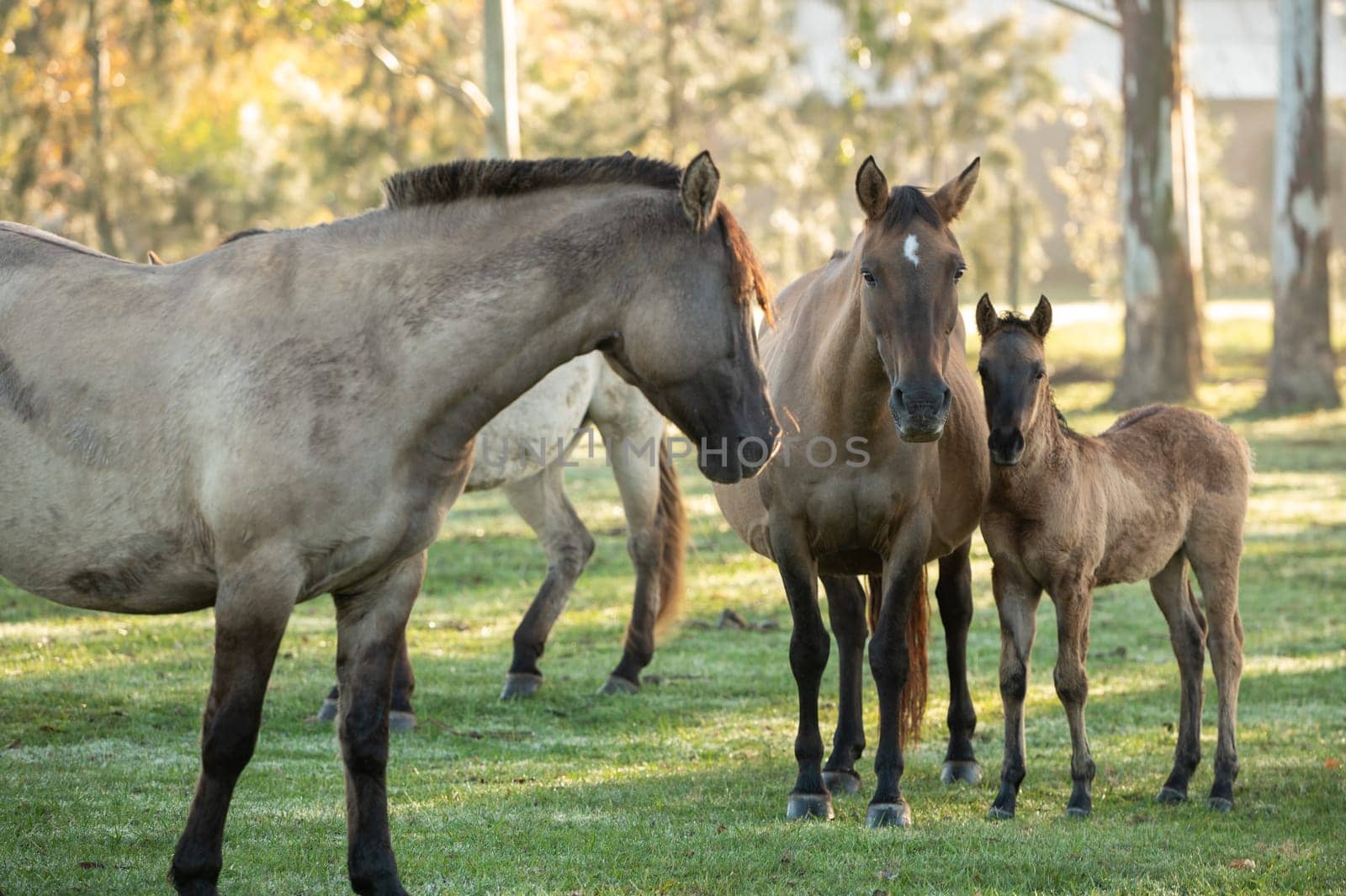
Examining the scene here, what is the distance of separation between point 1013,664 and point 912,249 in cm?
183

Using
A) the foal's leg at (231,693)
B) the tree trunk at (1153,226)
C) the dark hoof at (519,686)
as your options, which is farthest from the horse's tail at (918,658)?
the tree trunk at (1153,226)

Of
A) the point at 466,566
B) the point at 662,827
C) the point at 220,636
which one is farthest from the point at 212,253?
the point at 466,566

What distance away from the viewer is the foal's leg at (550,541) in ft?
28.5

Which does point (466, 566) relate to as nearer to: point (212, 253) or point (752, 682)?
point (752, 682)

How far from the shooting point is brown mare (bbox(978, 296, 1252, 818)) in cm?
610

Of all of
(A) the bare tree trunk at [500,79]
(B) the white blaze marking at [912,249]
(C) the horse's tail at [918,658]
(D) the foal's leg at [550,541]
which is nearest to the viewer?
(B) the white blaze marking at [912,249]

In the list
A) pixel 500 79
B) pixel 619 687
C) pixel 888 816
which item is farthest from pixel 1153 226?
pixel 888 816

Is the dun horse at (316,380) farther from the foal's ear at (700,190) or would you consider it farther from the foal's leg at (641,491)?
the foal's leg at (641,491)

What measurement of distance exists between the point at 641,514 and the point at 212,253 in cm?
502

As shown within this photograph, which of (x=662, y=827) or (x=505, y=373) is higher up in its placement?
(x=505, y=373)

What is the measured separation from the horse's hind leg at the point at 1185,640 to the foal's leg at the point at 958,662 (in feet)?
2.75

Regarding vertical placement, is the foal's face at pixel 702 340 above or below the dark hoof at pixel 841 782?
above

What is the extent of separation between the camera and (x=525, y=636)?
855 centimetres

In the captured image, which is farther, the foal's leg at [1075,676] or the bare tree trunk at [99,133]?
the bare tree trunk at [99,133]
